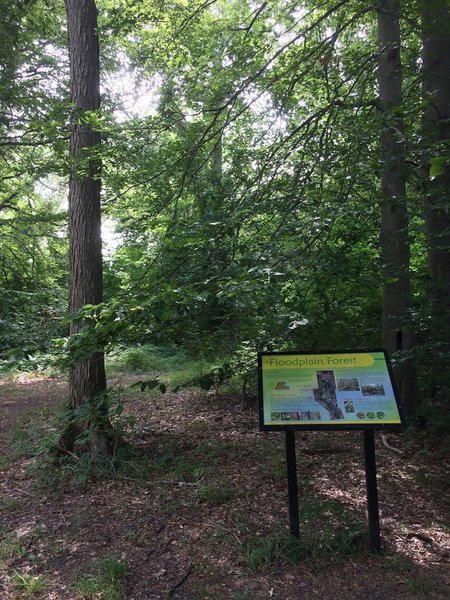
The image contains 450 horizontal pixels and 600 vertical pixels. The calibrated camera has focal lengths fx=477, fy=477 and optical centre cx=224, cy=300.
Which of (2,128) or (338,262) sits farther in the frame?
(2,128)

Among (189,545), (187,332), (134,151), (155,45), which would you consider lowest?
(189,545)

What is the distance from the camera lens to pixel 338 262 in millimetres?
4434

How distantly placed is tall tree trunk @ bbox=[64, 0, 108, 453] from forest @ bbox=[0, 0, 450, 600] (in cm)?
2

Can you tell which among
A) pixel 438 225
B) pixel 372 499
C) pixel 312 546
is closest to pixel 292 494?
pixel 312 546

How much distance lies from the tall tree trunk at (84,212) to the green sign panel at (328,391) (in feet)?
8.13

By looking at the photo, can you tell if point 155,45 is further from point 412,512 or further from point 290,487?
point 412,512

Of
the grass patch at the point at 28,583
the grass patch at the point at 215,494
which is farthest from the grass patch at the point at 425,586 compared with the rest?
the grass patch at the point at 28,583

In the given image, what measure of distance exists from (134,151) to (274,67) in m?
2.68

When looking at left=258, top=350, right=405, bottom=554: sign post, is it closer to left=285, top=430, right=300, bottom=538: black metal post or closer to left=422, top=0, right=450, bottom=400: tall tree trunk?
left=285, top=430, right=300, bottom=538: black metal post

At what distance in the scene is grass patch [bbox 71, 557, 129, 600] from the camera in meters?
3.08

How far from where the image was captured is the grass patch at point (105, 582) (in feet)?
10.1

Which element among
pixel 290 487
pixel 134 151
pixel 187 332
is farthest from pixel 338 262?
pixel 134 151

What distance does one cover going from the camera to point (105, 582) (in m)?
3.21

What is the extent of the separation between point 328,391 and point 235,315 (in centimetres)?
126
